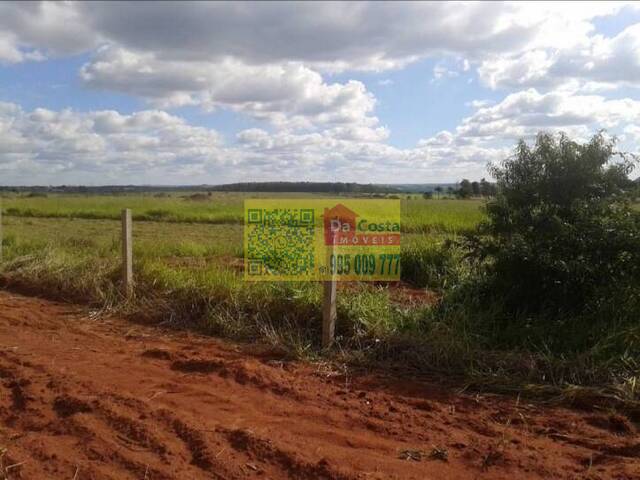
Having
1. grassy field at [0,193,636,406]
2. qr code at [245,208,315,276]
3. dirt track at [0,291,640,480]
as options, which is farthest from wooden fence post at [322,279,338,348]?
qr code at [245,208,315,276]

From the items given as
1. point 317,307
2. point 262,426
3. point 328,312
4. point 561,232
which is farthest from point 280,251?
point 262,426

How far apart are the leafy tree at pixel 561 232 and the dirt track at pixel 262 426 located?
4.78 feet

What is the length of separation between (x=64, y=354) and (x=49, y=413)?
151 centimetres

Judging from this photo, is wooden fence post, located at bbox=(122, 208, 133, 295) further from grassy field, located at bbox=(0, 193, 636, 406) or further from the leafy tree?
the leafy tree

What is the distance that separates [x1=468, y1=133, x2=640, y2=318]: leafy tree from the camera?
4902 mm

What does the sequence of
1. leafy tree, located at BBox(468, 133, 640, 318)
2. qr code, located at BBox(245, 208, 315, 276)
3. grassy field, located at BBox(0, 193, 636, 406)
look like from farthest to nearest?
1. qr code, located at BBox(245, 208, 315, 276)
2. leafy tree, located at BBox(468, 133, 640, 318)
3. grassy field, located at BBox(0, 193, 636, 406)

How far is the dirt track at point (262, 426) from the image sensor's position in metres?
3.00

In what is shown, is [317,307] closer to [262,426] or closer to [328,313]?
[328,313]

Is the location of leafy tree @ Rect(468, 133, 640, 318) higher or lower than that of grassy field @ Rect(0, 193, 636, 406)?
higher

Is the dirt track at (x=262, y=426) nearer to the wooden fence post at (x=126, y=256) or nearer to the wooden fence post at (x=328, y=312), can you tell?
the wooden fence post at (x=328, y=312)

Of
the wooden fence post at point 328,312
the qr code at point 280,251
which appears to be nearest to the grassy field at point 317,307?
the wooden fence post at point 328,312

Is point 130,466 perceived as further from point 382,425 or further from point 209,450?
point 382,425

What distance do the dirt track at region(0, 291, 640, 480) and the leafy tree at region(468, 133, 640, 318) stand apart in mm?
1457

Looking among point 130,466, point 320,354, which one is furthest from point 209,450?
point 320,354
